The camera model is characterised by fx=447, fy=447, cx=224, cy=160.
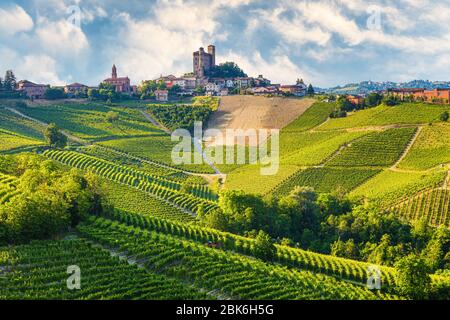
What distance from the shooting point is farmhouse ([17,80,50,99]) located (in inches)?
4484

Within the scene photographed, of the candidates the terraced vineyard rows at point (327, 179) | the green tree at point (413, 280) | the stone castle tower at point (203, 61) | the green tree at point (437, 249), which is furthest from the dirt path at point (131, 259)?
the stone castle tower at point (203, 61)

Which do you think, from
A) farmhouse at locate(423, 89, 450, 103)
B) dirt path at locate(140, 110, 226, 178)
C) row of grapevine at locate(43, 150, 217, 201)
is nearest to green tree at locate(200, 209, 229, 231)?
row of grapevine at locate(43, 150, 217, 201)

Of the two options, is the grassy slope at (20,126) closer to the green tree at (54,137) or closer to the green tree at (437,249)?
the green tree at (54,137)

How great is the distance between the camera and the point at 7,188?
121ft

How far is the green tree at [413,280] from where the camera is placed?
30.1 metres

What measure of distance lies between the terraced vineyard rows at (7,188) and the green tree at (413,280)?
29.5m

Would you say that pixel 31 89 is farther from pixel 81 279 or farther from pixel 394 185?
pixel 81 279

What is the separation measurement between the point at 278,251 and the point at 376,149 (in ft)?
136

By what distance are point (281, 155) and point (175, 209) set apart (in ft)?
106

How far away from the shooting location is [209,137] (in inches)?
3716

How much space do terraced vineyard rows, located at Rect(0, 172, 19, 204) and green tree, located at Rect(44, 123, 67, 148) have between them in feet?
103

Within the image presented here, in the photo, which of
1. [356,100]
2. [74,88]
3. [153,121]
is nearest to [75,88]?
[74,88]

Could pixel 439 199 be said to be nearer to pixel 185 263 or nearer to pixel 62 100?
pixel 185 263

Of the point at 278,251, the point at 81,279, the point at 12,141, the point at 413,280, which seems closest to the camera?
the point at 81,279
